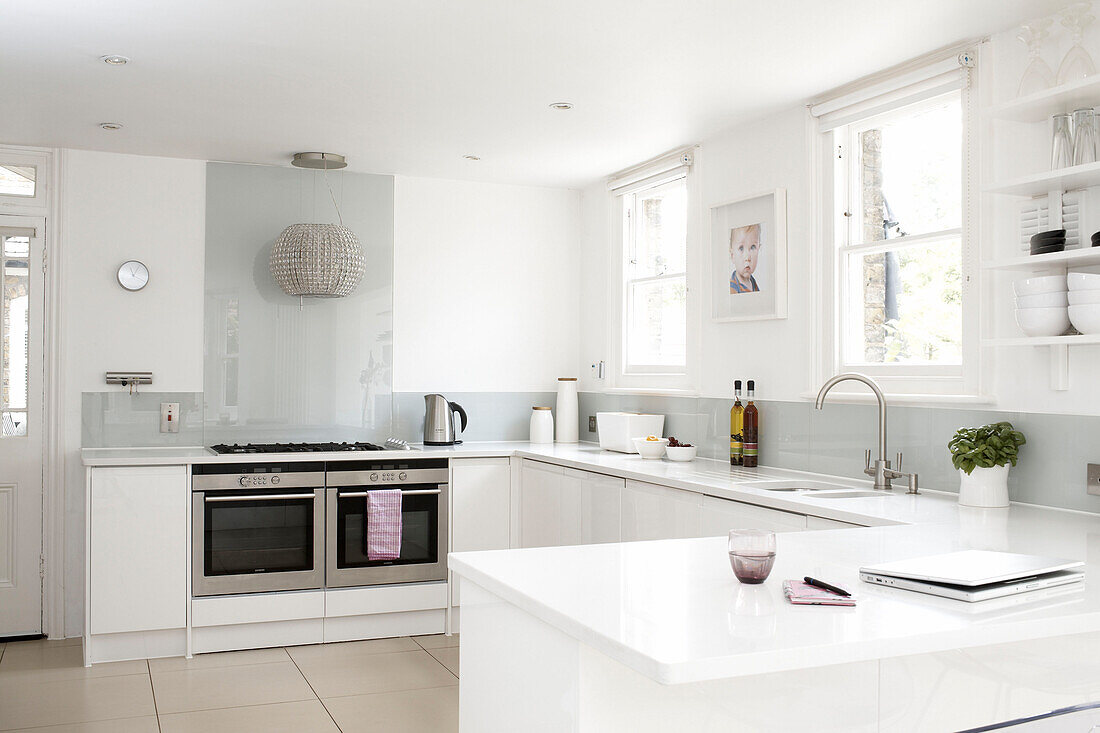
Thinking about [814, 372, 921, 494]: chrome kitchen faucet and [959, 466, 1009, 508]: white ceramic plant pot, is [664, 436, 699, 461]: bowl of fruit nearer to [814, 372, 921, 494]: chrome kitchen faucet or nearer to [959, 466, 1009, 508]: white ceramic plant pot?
[814, 372, 921, 494]: chrome kitchen faucet

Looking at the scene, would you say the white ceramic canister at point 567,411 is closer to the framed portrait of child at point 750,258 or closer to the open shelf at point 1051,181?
the framed portrait of child at point 750,258

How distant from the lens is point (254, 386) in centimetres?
492

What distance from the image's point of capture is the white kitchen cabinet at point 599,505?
3.95 meters

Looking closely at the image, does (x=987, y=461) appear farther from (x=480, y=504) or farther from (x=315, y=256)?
(x=315, y=256)

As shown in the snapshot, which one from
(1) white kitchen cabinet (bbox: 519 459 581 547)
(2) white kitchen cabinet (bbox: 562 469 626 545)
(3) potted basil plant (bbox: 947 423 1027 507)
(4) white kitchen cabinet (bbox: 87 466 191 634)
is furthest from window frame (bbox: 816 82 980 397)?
(4) white kitchen cabinet (bbox: 87 466 191 634)

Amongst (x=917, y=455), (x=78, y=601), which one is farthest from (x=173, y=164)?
(x=917, y=455)

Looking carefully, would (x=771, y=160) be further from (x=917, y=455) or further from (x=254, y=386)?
(x=254, y=386)

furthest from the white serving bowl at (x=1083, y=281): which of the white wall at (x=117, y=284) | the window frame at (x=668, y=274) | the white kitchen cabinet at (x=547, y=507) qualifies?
the white wall at (x=117, y=284)

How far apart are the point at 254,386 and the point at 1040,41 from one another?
12.6 feet

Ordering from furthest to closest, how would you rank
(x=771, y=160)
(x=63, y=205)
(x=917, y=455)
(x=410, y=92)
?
(x=63, y=205) < (x=771, y=160) < (x=410, y=92) < (x=917, y=455)

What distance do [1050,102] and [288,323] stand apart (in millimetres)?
3678

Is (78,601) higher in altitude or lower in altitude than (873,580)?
lower

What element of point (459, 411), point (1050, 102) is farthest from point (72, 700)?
point (1050, 102)

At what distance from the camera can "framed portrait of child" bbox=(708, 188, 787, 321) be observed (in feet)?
12.9
